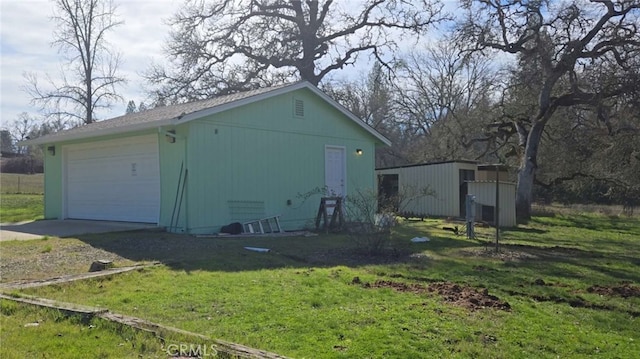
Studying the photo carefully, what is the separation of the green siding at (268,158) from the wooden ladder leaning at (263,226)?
27 cm

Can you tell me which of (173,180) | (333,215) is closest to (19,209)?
(173,180)

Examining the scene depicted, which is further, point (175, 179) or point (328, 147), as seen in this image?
point (328, 147)

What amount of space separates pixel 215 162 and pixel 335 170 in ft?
14.3

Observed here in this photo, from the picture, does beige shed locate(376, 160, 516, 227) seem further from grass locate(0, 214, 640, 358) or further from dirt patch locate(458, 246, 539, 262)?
grass locate(0, 214, 640, 358)

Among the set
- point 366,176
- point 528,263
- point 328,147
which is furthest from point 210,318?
point 366,176

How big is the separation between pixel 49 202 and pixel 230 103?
721 centimetres

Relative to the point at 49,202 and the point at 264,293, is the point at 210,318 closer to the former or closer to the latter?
the point at 264,293

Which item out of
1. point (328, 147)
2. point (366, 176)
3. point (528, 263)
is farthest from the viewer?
point (366, 176)

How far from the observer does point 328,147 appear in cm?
1507

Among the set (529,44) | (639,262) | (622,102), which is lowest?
(639,262)

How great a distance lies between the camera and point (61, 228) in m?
12.2

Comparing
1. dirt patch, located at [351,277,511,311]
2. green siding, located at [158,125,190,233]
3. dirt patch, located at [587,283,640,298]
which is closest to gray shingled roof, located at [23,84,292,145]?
green siding, located at [158,125,190,233]

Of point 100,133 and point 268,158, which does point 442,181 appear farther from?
point 100,133

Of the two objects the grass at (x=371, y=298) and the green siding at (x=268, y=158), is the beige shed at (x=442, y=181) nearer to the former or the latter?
the green siding at (x=268, y=158)
